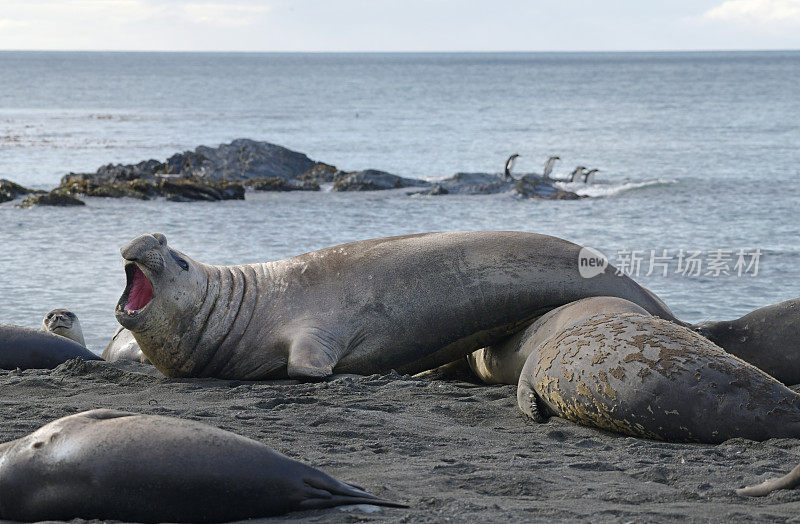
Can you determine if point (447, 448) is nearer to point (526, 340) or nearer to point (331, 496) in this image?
point (331, 496)

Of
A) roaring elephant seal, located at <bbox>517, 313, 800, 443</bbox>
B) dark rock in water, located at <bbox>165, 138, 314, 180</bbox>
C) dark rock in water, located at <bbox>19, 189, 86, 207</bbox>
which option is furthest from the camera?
dark rock in water, located at <bbox>165, 138, 314, 180</bbox>

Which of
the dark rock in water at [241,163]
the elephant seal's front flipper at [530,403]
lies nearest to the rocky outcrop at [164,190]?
the dark rock in water at [241,163]

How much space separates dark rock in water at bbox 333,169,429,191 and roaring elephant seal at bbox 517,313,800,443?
1971 centimetres

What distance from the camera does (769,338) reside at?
633 cm

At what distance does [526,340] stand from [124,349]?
142 inches

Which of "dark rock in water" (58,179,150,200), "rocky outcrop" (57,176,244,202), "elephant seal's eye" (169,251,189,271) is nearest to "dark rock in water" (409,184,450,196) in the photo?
"rocky outcrop" (57,176,244,202)

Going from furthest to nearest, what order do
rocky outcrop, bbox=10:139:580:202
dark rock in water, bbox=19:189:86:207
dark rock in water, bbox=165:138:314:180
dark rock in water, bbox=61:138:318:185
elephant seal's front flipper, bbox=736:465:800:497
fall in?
dark rock in water, bbox=165:138:314:180 < dark rock in water, bbox=61:138:318:185 < rocky outcrop, bbox=10:139:580:202 < dark rock in water, bbox=19:189:86:207 < elephant seal's front flipper, bbox=736:465:800:497

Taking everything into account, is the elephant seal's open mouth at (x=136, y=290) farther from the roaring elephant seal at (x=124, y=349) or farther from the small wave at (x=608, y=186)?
the small wave at (x=608, y=186)

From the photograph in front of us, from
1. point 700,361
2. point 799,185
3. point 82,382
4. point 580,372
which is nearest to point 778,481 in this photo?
point 700,361

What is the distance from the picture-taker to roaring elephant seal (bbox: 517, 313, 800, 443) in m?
4.88

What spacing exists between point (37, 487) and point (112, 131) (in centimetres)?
4726

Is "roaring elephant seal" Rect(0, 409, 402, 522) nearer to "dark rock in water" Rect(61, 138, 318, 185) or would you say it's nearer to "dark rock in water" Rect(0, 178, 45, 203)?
"dark rock in water" Rect(0, 178, 45, 203)

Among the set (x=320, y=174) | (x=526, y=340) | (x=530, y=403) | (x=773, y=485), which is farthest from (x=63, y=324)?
(x=320, y=174)

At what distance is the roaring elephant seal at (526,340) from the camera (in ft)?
20.3
